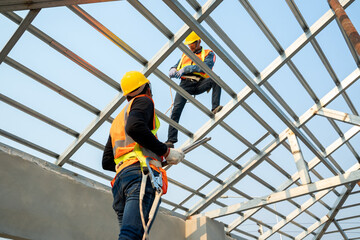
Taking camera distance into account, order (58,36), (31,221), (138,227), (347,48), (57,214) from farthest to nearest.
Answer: (347,48), (57,214), (31,221), (58,36), (138,227)

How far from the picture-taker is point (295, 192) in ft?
19.5

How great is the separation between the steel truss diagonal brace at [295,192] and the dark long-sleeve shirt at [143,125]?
14.7 feet

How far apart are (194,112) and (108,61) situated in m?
1.76

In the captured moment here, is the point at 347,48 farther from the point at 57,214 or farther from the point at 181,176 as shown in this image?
the point at 57,214

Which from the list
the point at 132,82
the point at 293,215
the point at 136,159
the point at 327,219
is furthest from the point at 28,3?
the point at 327,219

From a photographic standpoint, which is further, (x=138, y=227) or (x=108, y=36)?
(x=108, y=36)

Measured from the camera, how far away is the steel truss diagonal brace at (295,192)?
559cm

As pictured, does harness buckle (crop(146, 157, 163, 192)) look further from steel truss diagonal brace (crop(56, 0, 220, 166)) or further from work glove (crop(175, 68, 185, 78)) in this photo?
work glove (crop(175, 68, 185, 78))

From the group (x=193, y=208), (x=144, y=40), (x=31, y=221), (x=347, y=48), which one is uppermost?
(x=347, y=48)

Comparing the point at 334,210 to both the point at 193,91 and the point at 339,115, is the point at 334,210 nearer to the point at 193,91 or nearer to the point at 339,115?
the point at 339,115

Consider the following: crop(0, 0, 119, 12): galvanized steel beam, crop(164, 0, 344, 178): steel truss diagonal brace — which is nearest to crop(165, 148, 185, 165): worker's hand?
crop(0, 0, 119, 12): galvanized steel beam

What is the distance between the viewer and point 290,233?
9.60 m

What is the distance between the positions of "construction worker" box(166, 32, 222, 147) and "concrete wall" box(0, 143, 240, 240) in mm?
1496

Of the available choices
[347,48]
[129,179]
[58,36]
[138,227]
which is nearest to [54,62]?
[58,36]
